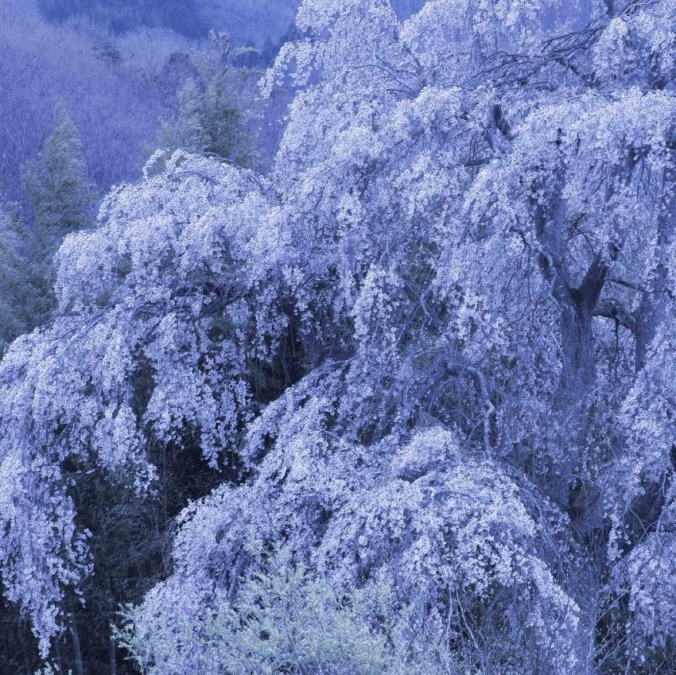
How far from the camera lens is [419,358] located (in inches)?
221

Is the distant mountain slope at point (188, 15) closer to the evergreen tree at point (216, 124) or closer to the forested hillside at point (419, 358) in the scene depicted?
the evergreen tree at point (216, 124)

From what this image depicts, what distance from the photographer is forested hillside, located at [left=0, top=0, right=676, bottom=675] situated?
4.19m

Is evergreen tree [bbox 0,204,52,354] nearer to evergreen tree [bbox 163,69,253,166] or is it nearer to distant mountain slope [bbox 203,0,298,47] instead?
evergreen tree [bbox 163,69,253,166]

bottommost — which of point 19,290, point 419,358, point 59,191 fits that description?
point 19,290

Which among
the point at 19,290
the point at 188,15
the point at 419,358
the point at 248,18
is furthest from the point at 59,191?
the point at 188,15

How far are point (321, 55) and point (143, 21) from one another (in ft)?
65.4

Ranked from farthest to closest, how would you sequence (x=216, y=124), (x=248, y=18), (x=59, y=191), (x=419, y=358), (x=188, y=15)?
(x=188, y=15), (x=248, y=18), (x=216, y=124), (x=59, y=191), (x=419, y=358)

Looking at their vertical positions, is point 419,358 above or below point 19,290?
above

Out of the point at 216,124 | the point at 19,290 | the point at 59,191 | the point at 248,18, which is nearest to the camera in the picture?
the point at 19,290

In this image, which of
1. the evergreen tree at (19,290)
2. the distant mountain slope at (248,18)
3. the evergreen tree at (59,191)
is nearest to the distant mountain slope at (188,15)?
the distant mountain slope at (248,18)

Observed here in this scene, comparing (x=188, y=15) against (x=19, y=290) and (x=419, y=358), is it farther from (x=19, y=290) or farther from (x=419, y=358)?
(x=419, y=358)

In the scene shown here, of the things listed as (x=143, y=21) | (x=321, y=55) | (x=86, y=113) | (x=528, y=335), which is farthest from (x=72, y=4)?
(x=528, y=335)

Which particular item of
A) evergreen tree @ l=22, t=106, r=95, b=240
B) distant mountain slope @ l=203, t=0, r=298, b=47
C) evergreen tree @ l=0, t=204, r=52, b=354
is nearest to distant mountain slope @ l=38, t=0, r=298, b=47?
distant mountain slope @ l=203, t=0, r=298, b=47

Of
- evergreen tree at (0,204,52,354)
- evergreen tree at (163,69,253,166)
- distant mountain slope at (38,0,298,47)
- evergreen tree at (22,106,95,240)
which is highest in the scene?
distant mountain slope at (38,0,298,47)
